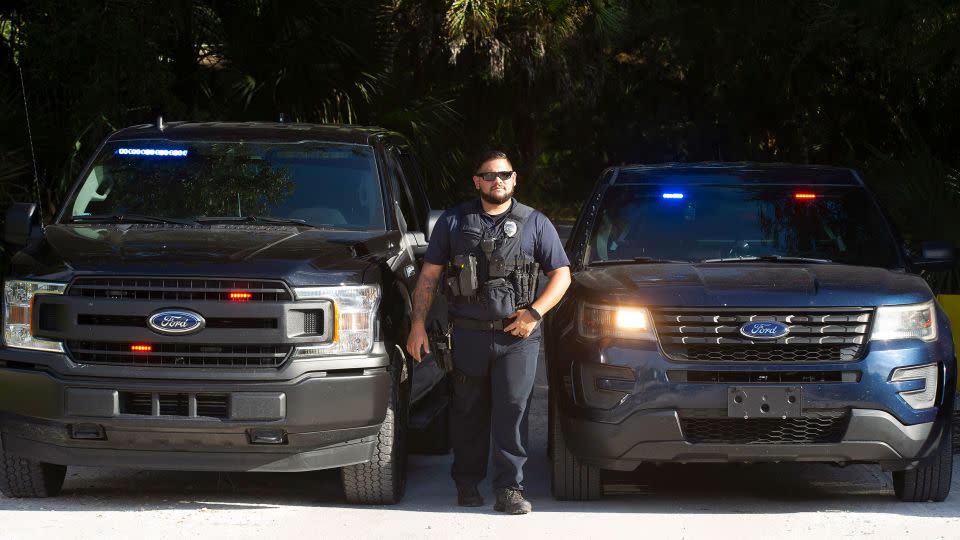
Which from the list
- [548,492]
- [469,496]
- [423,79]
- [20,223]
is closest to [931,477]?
[548,492]

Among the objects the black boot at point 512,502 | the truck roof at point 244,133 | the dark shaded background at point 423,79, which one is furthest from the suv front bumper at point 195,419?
the dark shaded background at point 423,79

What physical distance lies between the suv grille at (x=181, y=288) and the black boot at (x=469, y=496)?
1.35 metres

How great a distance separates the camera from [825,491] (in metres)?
8.54

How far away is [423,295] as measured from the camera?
7883mm

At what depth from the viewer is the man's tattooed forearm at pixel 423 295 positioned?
7.85 m

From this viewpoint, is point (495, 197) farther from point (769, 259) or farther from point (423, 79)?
point (423, 79)

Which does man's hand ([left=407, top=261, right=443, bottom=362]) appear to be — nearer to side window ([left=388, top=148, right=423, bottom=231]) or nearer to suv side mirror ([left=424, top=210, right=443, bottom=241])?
suv side mirror ([left=424, top=210, right=443, bottom=241])

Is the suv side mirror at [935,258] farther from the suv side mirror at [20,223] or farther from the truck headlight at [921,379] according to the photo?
the suv side mirror at [20,223]

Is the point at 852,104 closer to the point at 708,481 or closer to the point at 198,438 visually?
the point at 708,481

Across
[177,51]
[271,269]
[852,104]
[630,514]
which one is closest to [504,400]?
[630,514]

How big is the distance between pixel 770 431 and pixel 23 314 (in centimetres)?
344

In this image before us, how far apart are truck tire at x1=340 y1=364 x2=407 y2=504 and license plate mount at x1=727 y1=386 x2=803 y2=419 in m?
1.57

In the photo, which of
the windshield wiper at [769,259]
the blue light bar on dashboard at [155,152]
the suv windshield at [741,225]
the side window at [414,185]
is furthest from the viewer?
the side window at [414,185]

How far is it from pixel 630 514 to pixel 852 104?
12.4 m
